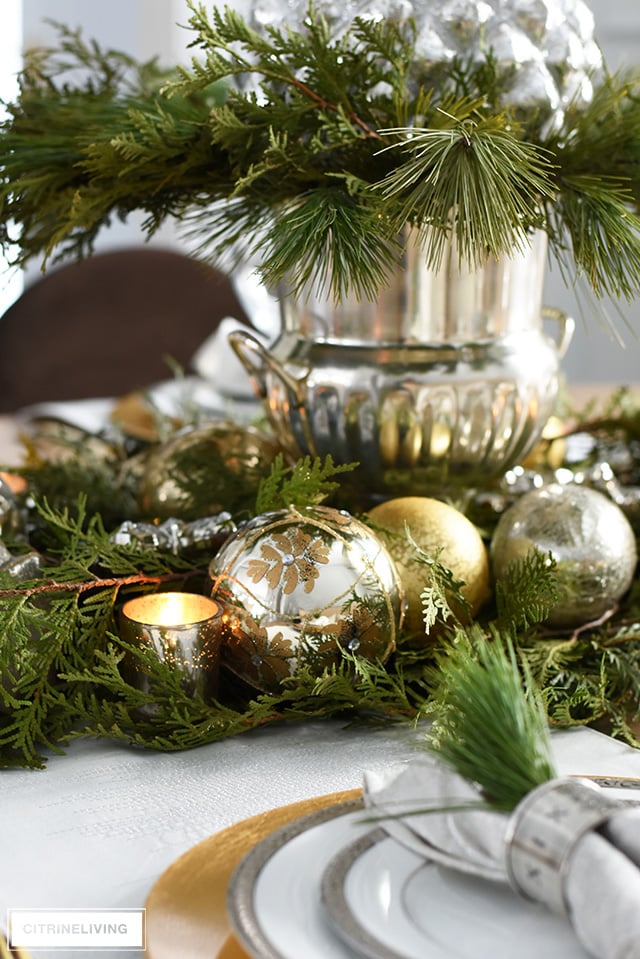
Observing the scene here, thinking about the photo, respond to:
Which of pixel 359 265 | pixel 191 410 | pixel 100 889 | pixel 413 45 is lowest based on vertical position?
pixel 100 889

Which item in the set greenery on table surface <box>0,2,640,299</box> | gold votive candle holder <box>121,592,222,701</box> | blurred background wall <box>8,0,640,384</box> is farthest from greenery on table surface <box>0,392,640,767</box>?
blurred background wall <box>8,0,640,384</box>

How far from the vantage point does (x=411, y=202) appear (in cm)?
46

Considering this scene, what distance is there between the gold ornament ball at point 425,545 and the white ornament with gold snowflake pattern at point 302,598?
0.09ft

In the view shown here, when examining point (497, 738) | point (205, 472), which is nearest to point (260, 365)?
point (205, 472)

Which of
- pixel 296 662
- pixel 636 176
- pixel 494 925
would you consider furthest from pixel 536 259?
pixel 494 925

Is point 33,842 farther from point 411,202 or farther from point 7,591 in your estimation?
point 411,202

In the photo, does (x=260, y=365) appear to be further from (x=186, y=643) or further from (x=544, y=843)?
(x=544, y=843)

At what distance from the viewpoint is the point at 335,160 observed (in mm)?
529

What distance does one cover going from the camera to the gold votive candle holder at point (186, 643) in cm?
46

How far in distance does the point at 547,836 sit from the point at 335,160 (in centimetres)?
36

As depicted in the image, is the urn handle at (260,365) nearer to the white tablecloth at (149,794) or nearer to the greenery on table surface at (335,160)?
the greenery on table surface at (335,160)

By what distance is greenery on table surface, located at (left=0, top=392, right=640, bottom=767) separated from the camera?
0.45m

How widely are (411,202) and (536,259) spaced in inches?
6.0

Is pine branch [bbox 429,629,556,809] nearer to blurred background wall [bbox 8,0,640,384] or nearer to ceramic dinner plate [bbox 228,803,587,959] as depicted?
ceramic dinner plate [bbox 228,803,587,959]
